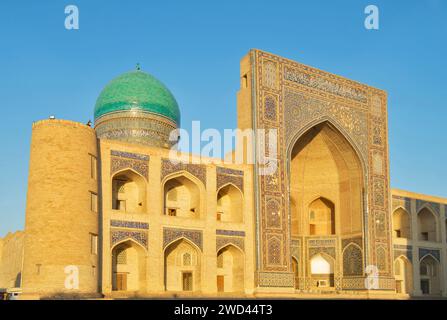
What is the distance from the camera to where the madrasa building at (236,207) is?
1520 cm

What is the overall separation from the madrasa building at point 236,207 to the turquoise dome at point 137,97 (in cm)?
6

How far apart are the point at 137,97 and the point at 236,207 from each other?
6.96 m

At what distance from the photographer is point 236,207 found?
1969 cm

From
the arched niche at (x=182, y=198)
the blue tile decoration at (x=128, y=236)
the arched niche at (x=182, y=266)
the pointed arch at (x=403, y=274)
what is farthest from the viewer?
the pointed arch at (x=403, y=274)

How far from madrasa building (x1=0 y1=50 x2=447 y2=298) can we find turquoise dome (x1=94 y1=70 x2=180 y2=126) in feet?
0.20

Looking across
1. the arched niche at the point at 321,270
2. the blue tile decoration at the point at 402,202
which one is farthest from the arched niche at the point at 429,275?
the arched niche at the point at 321,270

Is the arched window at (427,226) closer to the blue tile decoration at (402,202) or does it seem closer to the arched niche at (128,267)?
the blue tile decoration at (402,202)

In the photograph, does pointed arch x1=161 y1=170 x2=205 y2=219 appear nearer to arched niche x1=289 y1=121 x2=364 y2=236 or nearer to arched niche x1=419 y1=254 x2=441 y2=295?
arched niche x1=289 y1=121 x2=364 y2=236

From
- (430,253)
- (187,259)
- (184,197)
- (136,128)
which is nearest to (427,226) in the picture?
(430,253)

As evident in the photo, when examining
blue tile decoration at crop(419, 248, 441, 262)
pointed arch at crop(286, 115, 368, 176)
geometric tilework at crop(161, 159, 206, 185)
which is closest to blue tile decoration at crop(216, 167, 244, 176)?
geometric tilework at crop(161, 159, 206, 185)

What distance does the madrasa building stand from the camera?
15203 millimetres

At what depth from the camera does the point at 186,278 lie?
18.6 metres

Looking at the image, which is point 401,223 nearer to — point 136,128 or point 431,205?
point 431,205
